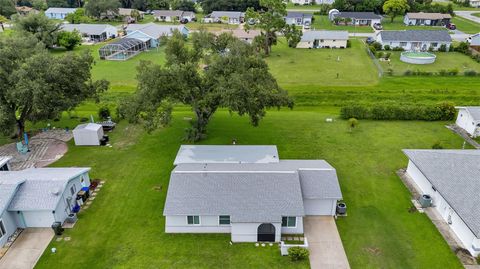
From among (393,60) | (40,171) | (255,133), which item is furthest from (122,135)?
(393,60)

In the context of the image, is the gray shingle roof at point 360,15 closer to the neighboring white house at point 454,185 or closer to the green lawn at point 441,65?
the green lawn at point 441,65

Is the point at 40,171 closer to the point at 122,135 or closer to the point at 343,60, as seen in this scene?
the point at 122,135

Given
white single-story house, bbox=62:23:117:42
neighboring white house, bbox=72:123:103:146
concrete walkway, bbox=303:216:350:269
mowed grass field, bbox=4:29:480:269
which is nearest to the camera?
concrete walkway, bbox=303:216:350:269

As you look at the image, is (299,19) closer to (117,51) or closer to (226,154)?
(117,51)

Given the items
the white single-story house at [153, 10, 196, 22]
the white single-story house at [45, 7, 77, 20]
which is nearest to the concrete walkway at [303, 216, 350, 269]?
the white single-story house at [153, 10, 196, 22]

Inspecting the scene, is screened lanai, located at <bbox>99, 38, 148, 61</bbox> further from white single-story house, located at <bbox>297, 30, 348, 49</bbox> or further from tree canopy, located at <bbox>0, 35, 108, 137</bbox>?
white single-story house, located at <bbox>297, 30, 348, 49</bbox>

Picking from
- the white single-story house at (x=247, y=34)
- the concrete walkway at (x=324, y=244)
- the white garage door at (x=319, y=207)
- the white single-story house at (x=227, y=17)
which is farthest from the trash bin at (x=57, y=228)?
the white single-story house at (x=227, y=17)
